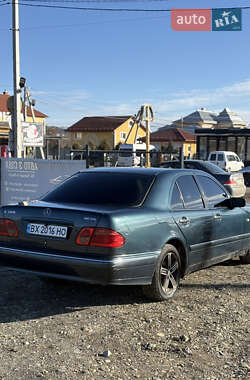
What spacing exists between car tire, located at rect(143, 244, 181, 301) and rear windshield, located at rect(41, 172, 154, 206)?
2.14 feet

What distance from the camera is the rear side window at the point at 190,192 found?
18.7ft

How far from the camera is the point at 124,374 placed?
3488 millimetres

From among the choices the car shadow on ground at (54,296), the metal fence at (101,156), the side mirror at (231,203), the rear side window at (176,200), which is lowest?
the car shadow on ground at (54,296)

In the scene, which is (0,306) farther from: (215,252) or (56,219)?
(215,252)

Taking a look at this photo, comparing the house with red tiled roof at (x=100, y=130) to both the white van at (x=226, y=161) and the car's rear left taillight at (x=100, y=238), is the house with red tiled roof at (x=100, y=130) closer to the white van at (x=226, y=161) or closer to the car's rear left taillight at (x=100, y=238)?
the white van at (x=226, y=161)

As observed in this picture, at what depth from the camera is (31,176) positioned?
9297mm

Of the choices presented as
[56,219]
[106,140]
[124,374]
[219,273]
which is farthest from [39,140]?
[106,140]

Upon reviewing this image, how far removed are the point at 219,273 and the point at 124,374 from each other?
340 cm

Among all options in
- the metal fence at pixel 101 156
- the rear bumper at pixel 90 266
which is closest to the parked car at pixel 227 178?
the metal fence at pixel 101 156

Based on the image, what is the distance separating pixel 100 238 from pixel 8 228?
1.15 meters

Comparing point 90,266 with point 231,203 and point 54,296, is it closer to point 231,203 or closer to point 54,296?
point 54,296

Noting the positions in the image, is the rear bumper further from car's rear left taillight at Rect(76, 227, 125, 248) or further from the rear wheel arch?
the rear wheel arch

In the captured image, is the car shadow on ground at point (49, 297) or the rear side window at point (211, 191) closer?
the car shadow on ground at point (49, 297)

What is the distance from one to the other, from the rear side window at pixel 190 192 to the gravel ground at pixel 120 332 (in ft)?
3.30
